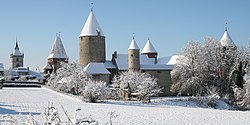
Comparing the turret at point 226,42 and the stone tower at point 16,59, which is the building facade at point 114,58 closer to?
the turret at point 226,42

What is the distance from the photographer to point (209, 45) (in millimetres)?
44125

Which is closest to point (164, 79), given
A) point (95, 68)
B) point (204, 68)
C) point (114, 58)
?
point (114, 58)

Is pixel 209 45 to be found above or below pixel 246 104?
above

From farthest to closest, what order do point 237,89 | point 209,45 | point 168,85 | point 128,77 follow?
point 168,85
point 209,45
point 128,77
point 237,89

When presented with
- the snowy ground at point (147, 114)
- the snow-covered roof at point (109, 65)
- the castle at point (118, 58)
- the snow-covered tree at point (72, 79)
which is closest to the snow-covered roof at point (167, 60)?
the castle at point (118, 58)

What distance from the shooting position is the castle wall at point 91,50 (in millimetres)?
49344

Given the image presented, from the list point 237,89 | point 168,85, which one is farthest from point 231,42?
point 237,89

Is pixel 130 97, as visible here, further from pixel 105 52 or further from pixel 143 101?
pixel 105 52

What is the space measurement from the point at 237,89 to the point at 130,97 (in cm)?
1084

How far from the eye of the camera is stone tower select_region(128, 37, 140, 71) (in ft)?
159

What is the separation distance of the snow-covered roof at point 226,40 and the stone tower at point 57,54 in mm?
26862

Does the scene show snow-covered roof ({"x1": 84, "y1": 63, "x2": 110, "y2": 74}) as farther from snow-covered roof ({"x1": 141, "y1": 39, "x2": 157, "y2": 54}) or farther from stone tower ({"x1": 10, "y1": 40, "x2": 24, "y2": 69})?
stone tower ({"x1": 10, "y1": 40, "x2": 24, "y2": 69})

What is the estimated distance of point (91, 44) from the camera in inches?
1953

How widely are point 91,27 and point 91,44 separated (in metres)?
2.51
